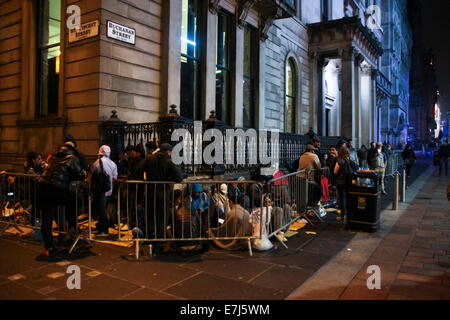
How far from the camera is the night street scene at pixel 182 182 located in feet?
13.6

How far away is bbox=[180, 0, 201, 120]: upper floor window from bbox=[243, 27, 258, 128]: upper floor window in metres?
3.24

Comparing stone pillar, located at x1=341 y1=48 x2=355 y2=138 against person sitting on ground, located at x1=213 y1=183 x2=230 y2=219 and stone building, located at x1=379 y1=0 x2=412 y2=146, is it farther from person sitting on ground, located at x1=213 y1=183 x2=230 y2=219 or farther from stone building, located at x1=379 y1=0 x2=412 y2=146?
stone building, located at x1=379 y1=0 x2=412 y2=146

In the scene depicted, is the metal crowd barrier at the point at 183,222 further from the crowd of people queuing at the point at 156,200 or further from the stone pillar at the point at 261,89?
the stone pillar at the point at 261,89

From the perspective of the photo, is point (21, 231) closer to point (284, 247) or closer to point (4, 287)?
point (4, 287)

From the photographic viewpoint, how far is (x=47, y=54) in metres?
10.5

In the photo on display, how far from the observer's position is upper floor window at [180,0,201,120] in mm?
11117

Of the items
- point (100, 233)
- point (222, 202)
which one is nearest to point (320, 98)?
point (222, 202)

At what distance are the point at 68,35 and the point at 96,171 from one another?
511cm

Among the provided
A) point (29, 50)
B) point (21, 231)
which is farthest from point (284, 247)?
point (29, 50)

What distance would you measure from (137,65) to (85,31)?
1.53 m

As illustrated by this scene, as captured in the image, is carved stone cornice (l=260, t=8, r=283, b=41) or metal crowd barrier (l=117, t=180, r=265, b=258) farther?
carved stone cornice (l=260, t=8, r=283, b=41)

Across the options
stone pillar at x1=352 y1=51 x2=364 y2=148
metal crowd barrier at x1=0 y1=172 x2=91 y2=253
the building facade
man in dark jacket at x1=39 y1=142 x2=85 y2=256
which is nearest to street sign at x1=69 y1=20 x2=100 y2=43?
the building facade

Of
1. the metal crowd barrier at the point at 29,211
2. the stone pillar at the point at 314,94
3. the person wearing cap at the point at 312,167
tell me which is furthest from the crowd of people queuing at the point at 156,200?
the stone pillar at the point at 314,94

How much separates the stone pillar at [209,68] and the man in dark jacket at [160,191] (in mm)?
6209
